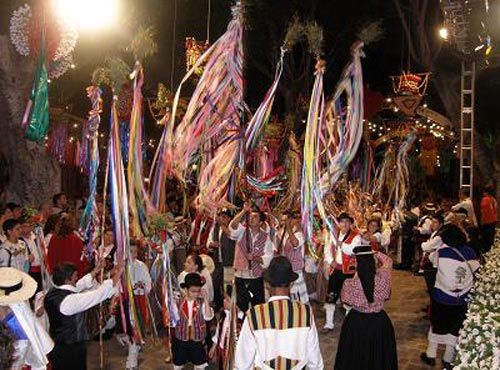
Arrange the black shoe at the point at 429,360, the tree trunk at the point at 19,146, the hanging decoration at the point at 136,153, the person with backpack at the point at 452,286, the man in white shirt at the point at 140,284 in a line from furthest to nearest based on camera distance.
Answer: the tree trunk at the point at 19,146 → the black shoe at the point at 429,360 → the man in white shirt at the point at 140,284 → the person with backpack at the point at 452,286 → the hanging decoration at the point at 136,153

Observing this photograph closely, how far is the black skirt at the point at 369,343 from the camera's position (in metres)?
5.48

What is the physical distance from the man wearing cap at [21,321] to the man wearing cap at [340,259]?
5.04 m

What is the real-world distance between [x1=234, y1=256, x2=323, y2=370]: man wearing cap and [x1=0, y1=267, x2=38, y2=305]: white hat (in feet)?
5.46

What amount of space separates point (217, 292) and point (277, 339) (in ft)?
14.8

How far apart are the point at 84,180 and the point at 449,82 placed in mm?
12767

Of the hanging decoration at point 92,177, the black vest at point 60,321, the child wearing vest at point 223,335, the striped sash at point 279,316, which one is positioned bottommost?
the child wearing vest at point 223,335

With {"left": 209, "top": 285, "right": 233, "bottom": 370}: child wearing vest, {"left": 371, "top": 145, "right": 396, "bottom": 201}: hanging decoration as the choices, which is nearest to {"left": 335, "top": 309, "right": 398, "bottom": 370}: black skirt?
{"left": 209, "top": 285, "right": 233, "bottom": 370}: child wearing vest

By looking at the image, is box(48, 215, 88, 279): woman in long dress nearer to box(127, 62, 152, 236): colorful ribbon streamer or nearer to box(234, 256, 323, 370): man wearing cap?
box(127, 62, 152, 236): colorful ribbon streamer

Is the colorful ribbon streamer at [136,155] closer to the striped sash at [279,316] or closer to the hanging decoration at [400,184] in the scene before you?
the striped sash at [279,316]

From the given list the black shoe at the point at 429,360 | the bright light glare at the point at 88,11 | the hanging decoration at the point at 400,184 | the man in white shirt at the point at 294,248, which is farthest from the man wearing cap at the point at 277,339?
the hanging decoration at the point at 400,184

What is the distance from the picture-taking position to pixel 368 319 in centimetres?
549

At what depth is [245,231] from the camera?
782 centimetres

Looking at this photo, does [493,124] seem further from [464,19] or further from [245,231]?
[245,231]

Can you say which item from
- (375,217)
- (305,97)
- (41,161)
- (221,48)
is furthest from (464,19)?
(305,97)
